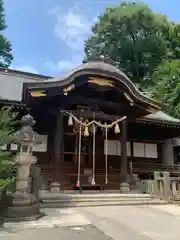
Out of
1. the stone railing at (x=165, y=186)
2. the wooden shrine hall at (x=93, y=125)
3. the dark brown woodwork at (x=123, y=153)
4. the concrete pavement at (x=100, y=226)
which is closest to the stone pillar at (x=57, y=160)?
the wooden shrine hall at (x=93, y=125)

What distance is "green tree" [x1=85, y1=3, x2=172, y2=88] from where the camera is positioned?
29406mm

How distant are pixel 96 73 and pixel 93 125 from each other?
2.02m

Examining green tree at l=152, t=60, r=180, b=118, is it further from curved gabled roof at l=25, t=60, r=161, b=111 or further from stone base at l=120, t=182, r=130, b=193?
stone base at l=120, t=182, r=130, b=193

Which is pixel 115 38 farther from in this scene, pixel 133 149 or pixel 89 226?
pixel 89 226

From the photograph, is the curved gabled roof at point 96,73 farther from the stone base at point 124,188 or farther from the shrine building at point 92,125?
the stone base at point 124,188

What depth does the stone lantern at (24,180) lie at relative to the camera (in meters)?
5.30

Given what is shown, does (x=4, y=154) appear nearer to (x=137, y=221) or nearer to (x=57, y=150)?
(x=137, y=221)

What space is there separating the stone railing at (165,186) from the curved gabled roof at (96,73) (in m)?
3.02

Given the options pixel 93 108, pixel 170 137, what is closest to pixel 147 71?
pixel 170 137

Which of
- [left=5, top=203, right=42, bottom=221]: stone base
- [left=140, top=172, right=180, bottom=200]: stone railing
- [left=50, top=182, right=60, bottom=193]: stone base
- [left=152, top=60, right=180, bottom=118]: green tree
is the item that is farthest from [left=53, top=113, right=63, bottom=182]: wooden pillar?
[left=152, top=60, right=180, bottom=118]: green tree

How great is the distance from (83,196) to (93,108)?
3.83m

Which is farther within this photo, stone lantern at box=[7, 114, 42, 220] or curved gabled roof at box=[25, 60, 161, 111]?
curved gabled roof at box=[25, 60, 161, 111]

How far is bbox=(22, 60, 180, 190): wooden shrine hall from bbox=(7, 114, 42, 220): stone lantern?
2.84m

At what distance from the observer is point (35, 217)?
17.3 ft
